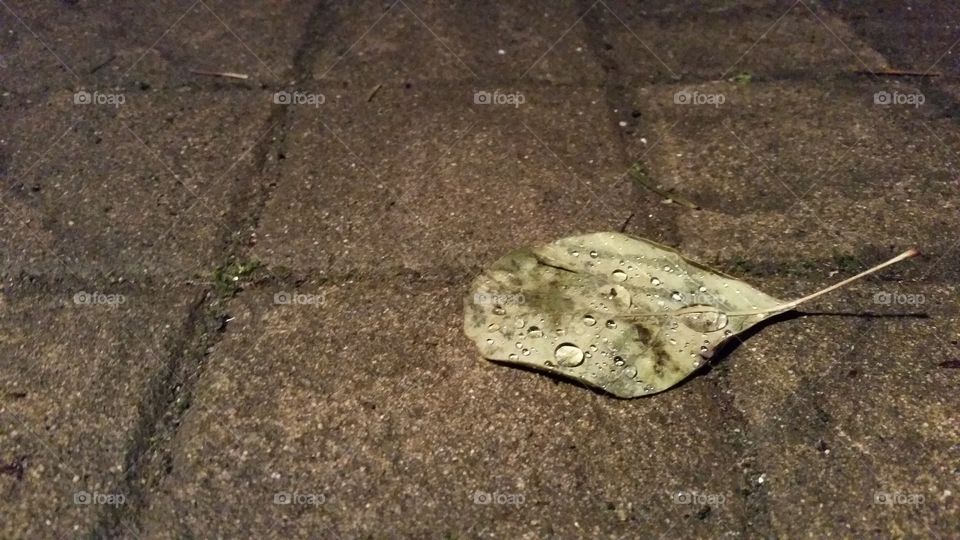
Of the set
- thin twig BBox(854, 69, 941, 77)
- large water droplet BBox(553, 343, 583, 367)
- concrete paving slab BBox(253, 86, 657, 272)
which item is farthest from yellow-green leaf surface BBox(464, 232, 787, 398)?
thin twig BBox(854, 69, 941, 77)

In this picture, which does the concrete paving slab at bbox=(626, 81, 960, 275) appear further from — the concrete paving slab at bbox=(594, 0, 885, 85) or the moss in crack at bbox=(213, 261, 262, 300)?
the moss in crack at bbox=(213, 261, 262, 300)

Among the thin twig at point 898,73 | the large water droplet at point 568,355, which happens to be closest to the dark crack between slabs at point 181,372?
the large water droplet at point 568,355

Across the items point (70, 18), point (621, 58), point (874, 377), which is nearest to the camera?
point (874, 377)

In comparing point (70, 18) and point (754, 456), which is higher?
point (70, 18)

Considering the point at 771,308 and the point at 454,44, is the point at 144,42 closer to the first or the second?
the point at 454,44

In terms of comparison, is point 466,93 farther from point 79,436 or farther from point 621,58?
point 79,436

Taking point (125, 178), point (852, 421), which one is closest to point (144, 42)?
point (125, 178)

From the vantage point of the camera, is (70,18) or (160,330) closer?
(160,330)

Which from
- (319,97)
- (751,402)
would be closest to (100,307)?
(319,97)
